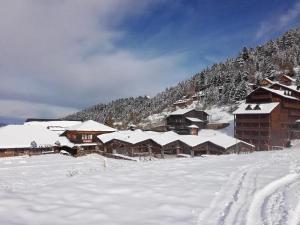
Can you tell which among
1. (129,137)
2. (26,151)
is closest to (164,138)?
(129,137)

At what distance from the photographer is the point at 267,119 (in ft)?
226

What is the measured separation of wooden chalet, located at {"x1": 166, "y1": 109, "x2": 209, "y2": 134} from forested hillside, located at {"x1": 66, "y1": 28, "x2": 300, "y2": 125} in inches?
731

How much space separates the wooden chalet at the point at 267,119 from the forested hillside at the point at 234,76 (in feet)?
93.0

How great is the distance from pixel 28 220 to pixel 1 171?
35.9 metres

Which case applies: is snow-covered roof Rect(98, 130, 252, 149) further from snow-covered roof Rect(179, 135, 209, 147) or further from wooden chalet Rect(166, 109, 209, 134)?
wooden chalet Rect(166, 109, 209, 134)

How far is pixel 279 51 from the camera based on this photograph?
455 ft

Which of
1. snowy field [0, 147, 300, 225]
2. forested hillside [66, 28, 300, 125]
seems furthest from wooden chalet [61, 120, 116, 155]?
snowy field [0, 147, 300, 225]

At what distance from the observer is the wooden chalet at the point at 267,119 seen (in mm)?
69250

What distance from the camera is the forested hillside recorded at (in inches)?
4491

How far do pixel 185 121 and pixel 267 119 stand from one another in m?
25.2

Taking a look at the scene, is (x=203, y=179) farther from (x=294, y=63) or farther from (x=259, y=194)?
(x=294, y=63)

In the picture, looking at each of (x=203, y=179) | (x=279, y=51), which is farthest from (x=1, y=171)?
(x=279, y=51)

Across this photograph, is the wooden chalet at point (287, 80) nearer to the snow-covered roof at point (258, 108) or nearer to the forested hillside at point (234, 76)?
the forested hillside at point (234, 76)

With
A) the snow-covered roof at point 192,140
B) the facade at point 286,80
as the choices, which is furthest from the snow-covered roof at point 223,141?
the facade at point 286,80
